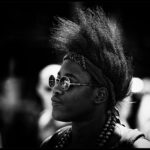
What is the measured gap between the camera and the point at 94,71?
14.4 feet

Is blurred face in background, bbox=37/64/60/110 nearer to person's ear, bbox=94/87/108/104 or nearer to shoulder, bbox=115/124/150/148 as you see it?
person's ear, bbox=94/87/108/104

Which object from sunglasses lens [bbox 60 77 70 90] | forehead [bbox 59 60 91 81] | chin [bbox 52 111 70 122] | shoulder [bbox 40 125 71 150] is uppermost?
forehead [bbox 59 60 91 81]

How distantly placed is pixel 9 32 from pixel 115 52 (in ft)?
37.9

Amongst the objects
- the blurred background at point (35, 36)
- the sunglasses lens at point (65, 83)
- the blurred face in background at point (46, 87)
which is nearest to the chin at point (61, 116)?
the sunglasses lens at point (65, 83)

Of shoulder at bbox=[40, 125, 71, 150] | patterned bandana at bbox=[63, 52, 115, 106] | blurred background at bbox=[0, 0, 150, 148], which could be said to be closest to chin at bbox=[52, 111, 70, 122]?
shoulder at bbox=[40, 125, 71, 150]

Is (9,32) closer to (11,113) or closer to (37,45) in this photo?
(37,45)

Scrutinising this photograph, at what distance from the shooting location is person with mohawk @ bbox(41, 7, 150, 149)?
14.4 feet

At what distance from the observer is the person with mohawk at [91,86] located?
14.4ft

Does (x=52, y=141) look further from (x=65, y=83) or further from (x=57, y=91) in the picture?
(x=65, y=83)

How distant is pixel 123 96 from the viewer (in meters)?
4.59

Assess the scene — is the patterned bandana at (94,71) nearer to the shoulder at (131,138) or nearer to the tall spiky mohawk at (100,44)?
the tall spiky mohawk at (100,44)

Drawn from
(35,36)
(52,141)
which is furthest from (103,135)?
(35,36)

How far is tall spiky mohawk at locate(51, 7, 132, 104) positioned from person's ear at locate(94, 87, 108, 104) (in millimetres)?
122

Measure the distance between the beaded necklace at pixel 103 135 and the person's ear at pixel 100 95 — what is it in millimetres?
186
